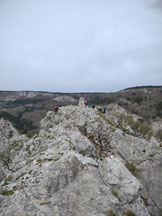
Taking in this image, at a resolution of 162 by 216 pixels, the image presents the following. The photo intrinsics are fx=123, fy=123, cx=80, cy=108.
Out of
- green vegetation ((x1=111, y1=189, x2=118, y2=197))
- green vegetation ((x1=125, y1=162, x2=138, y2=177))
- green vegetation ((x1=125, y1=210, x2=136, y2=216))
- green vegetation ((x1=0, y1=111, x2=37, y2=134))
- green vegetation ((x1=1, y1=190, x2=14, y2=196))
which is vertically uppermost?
green vegetation ((x1=1, y1=190, x2=14, y2=196))

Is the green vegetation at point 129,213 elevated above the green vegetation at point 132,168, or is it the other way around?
the green vegetation at point 129,213


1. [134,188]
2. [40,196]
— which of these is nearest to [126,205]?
[134,188]

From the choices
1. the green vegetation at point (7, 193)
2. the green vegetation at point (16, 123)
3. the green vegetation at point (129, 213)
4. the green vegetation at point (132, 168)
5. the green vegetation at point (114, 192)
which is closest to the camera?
the green vegetation at point (7, 193)

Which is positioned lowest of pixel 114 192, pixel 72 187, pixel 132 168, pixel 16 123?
pixel 16 123

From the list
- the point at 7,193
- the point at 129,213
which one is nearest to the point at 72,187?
the point at 129,213

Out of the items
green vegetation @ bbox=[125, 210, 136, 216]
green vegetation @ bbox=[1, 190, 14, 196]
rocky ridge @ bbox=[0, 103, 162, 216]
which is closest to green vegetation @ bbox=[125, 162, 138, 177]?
rocky ridge @ bbox=[0, 103, 162, 216]

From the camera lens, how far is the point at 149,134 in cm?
4584

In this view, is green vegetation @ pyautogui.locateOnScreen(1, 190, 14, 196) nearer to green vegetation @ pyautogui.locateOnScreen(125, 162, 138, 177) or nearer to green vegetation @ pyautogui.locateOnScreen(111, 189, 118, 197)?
green vegetation @ pyautogui.locateOnScreen(111, 189, 118, 197)

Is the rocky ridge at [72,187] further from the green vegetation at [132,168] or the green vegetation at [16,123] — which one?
the green vegetation at [16,123]

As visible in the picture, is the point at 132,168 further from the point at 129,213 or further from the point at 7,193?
the point at 7,193

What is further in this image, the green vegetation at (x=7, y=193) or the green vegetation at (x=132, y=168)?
the green vegetation at (x=132, y=168)

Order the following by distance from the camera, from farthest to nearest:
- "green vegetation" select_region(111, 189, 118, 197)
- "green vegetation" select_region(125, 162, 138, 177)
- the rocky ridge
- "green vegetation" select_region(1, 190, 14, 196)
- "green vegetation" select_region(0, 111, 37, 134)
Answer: "green vegetation" select_region(0, 111, 37, 134), "green vegetation" select_region(125, 162, 138, 177), "green vegetation" select_region(111, 189, 118, 197), "green vegetation" select_region(1, 190, 14, 196), the rocky ridge

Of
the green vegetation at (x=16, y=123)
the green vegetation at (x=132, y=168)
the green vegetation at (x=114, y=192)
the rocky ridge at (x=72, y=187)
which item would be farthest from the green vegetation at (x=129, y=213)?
the green vegetation at (x=16, y=123)

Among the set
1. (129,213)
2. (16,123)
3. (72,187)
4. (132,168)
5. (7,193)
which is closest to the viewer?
(7,193)
